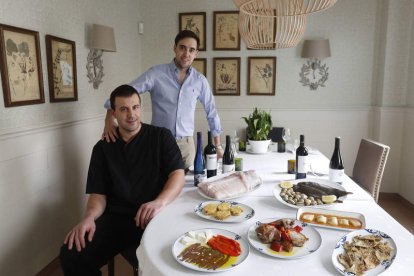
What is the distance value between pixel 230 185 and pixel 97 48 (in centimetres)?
186

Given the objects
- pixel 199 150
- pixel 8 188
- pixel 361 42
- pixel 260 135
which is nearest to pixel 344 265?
pixel 199 150

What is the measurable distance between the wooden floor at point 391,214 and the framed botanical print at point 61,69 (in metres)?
1.25

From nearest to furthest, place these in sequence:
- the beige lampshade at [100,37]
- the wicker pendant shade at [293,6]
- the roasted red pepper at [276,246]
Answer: the roasted red pepper at [276,246], the wicker pendant shade at [293,6], the beige lampshade at [100,37]

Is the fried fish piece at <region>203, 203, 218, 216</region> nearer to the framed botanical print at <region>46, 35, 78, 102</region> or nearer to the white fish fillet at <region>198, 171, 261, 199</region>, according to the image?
the white fish fillet at <region>198, 171, 261, 199</region>

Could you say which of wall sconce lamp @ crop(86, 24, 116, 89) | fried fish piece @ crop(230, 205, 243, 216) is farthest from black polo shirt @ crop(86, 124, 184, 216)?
wall sconce lamp @ crop(86, 24, 116, 89)

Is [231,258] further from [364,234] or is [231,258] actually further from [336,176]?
[336,176]

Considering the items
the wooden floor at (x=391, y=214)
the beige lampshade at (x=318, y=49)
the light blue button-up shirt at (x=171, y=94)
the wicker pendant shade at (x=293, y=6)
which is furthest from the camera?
the beige lampshade at (x=318, y=49)

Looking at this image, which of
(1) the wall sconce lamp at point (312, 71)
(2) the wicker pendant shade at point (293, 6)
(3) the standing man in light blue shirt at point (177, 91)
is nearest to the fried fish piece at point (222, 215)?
(2) the wicker pendant shade at point (293, 6)

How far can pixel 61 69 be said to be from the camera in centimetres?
235

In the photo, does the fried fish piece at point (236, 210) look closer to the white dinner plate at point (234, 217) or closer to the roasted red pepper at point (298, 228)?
the white dinner plate at point (234, 217)

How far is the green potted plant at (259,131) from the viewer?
246cm

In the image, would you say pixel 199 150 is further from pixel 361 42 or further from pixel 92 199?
pixel 361 42

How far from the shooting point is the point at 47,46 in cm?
217

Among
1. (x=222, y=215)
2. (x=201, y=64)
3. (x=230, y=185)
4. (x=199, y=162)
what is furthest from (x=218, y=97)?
(x=222, y=215)
